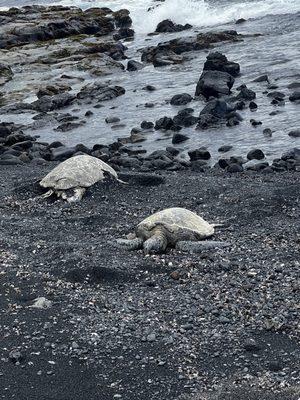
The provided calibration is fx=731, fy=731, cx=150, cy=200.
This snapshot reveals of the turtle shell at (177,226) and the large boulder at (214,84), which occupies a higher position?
the turtle shell at (177,226)

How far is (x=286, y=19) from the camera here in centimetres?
3653

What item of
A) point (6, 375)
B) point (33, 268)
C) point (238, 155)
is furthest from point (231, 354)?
point (238, 155)

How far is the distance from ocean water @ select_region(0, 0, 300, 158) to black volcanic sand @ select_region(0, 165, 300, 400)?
7028mm

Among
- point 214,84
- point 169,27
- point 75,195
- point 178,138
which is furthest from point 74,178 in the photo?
point 169,27

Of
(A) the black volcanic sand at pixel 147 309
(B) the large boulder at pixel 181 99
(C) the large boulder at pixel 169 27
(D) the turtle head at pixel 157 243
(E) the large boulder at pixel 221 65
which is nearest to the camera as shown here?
(A) the black volcanic sand at pixel 147 309

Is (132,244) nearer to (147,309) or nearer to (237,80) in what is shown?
(147,309)

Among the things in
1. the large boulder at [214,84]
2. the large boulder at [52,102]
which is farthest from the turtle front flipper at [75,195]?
the large boulder at [52,102]

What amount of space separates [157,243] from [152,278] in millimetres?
936

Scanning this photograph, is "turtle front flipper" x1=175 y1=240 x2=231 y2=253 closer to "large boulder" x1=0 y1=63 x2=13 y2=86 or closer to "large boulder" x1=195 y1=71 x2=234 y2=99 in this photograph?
"large boulder" x1=195 y1=71 x2=234 y2=99

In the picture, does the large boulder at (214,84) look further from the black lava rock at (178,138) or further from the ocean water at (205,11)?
the ocean water at (205,11)

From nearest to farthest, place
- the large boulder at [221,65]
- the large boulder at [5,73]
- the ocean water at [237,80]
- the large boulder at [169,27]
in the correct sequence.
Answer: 1. the ocean water at [237,80]
2. the large boulder at [221,65]
3. the large boulder at [5,73]
4. the large boulder at [169,27]

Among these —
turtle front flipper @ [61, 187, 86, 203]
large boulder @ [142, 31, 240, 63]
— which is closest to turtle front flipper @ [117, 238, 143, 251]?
turtle front flipper @ [61, 187, 86, 203]

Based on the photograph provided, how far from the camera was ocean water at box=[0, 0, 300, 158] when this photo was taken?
19781 mm

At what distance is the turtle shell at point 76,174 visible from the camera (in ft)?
45.1
